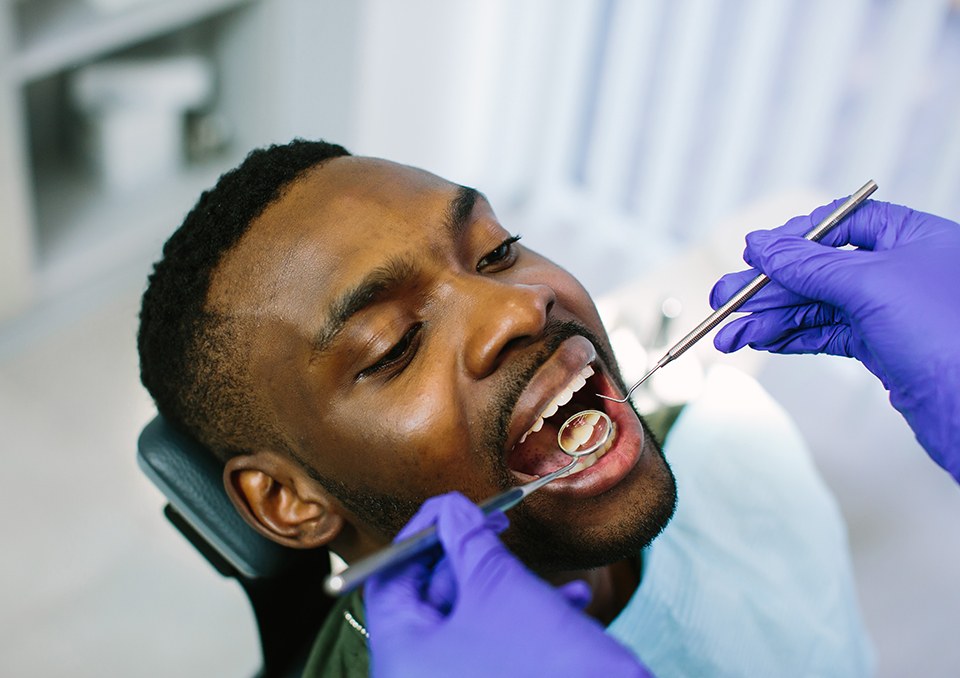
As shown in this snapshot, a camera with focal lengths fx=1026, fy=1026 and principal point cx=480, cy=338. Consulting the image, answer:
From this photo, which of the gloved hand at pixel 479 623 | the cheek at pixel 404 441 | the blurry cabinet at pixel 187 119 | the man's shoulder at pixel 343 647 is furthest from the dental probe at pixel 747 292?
the blurry cabinet at pixel 187 119

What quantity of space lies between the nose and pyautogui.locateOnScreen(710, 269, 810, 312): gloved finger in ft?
0.85

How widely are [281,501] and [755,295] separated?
672mm

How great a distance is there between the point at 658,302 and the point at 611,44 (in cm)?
138

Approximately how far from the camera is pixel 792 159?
9.21ft

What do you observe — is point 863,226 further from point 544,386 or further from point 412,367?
point 412,367

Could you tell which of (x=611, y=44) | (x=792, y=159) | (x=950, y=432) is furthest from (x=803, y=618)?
(x=611, y=44)

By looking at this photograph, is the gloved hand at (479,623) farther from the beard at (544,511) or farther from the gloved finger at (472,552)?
the beard at (544,511)

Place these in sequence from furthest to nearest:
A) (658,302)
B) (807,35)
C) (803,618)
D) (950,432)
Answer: (807,35) → (658,302) → (803,618) → (950,432)

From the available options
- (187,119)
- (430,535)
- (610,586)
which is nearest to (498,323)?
(430,535)

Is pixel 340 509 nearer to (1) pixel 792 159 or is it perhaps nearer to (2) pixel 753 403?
(2) pixel 753 403

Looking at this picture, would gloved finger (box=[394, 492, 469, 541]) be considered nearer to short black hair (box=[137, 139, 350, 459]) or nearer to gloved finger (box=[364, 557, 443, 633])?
gloved finger (box=[364, 557, 443, 633])

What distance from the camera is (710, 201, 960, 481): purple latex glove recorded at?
1.14 meters

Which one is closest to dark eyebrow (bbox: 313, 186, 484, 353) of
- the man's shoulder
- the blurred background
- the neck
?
the man's shoulder

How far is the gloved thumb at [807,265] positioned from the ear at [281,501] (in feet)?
2.01
